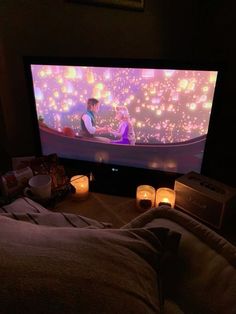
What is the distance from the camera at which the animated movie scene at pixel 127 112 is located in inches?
41.3

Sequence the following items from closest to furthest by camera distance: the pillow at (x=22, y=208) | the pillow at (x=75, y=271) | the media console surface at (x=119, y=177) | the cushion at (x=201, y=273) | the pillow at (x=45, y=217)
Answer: the pillow at (x=75, y=271) < the cushion at (x=201, y=273) < the pillow at (x=45, y=217) < the pillow at (x=22, y=208) < the media console surface at (x=119, y=177)

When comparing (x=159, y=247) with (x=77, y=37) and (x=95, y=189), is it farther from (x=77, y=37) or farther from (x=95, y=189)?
(x=77, y=37)

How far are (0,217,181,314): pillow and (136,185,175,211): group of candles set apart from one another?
54cm

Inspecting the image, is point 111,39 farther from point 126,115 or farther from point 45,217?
point 45,217

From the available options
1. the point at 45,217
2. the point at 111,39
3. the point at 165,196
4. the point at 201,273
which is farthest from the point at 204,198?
the point at 111,39

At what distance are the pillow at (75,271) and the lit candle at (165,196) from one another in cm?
57

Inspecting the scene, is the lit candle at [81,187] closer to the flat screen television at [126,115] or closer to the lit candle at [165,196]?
the flat screen television at [126,115]

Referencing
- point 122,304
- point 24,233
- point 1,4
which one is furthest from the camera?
point 1,4

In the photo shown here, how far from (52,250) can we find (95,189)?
0.78 metres

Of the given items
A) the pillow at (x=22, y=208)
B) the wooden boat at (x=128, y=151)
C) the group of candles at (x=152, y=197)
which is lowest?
the group of candles at (x=152, y=197)

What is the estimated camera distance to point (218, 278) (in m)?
0.56

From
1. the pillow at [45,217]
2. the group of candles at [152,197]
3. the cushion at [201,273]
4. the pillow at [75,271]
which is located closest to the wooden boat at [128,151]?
the group of candles at [152,197]

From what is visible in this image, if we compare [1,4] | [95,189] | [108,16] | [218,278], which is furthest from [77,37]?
[218,278]

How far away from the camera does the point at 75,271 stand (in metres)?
0.43
